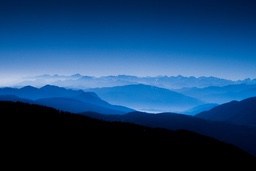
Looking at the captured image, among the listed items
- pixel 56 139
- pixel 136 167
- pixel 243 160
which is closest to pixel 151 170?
pixel 136 167

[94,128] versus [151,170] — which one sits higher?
[94,128]

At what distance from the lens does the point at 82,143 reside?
26.0m

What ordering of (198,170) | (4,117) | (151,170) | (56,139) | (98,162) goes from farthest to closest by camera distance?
(4,117) < (198,170) < (56,139) < (151,170) < (98,162)

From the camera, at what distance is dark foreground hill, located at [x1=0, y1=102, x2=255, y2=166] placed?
2247 centimetres

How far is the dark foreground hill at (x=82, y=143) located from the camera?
2247 cm

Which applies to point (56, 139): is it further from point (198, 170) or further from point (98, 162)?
point (198, 170)

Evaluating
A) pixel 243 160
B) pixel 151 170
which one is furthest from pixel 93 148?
pixel 243 160

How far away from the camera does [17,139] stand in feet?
75.1

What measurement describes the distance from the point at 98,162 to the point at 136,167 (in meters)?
3.21

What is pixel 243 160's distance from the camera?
3872cm

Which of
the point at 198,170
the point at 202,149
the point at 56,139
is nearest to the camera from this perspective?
the point at 56,139

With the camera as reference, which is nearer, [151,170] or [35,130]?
[151,170]

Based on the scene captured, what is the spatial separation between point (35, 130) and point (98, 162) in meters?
7.44

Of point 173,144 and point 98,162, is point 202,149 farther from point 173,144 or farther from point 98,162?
point 98,162
